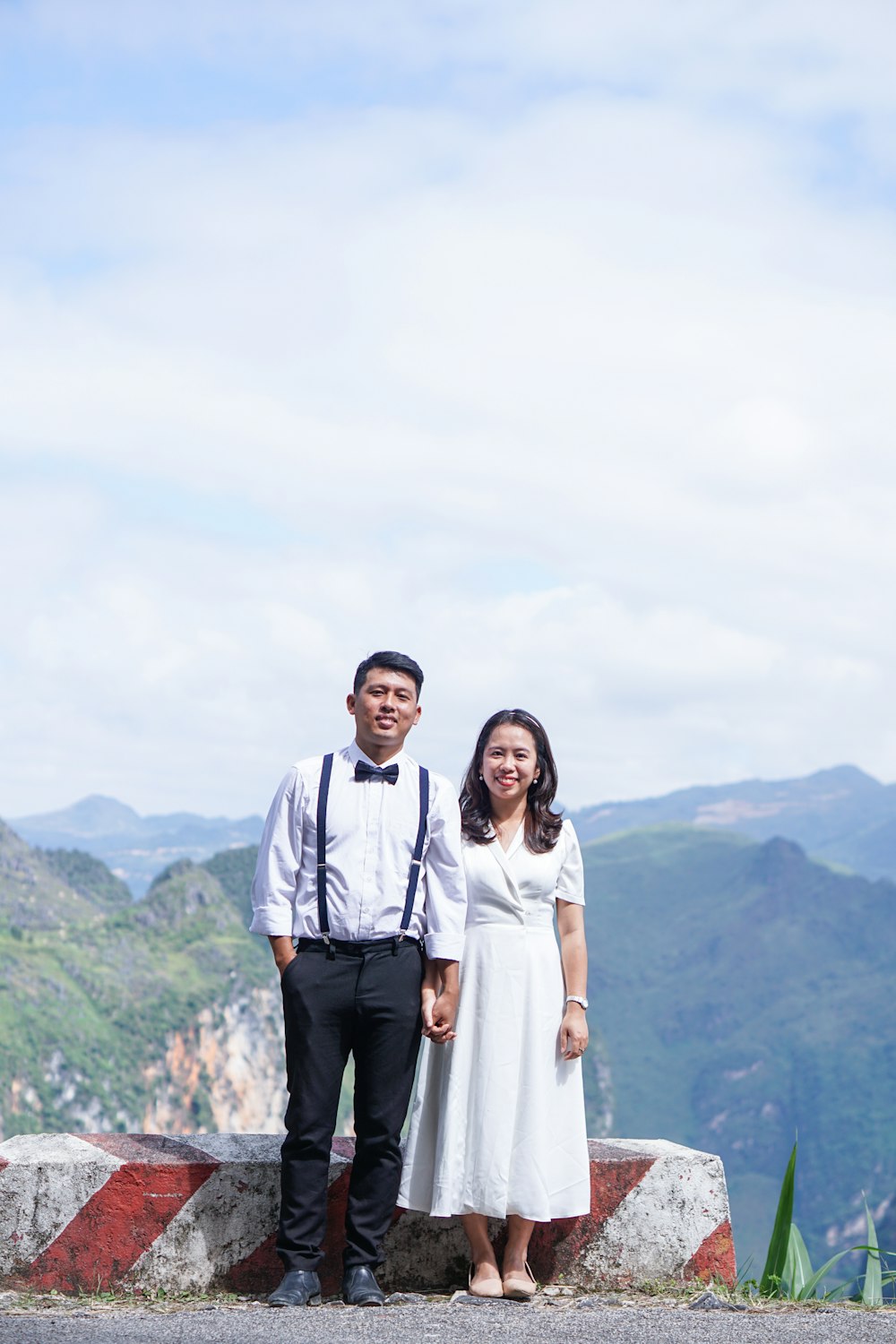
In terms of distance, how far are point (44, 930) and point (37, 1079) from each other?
67.5 ft

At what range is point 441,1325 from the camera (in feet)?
14.1

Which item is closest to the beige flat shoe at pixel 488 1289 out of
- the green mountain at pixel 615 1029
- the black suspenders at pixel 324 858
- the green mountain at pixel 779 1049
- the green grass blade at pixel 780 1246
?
the green grass blade at pixel 780 1246

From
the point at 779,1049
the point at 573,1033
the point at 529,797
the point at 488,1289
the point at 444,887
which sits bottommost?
the point at 779,1049

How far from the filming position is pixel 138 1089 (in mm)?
93438

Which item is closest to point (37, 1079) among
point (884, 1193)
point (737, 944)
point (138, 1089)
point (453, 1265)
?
point (138, 1089)

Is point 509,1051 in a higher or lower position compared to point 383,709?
lower

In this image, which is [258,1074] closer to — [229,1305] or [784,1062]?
[784,1062]

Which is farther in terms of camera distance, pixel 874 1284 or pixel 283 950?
pixel 874 1284

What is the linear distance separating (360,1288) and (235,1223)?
1.90 ft

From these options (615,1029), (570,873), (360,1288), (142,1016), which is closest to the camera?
(360,1288)

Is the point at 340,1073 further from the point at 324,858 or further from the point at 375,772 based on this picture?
the point at 375,772

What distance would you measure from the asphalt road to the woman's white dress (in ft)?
1.22

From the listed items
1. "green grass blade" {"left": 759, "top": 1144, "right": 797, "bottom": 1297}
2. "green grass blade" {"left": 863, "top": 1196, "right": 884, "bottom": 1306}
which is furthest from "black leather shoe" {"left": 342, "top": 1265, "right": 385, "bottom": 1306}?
"green grass blade" {"left": 863, "top": 1196, "right": 884, "bottom": 1306}

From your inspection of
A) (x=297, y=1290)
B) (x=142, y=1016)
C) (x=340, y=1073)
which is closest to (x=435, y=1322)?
(x=297, y=1290)
